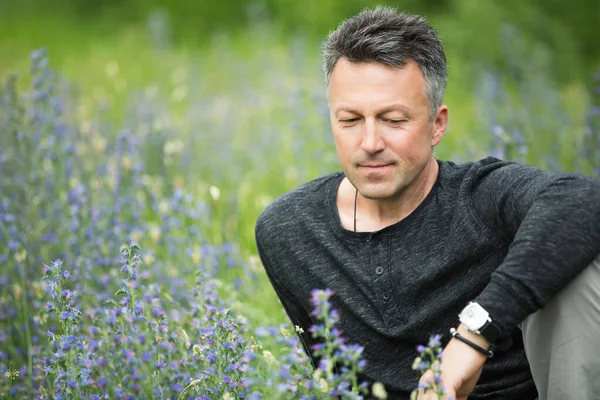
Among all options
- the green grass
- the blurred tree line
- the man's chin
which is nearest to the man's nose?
the man's chin

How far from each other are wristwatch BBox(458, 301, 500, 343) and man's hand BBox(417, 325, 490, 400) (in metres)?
0.02

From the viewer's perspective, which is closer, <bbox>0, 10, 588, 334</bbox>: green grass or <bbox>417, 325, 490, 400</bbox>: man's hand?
<bbox>417, 325, 490, 400</bbox>: man's hand

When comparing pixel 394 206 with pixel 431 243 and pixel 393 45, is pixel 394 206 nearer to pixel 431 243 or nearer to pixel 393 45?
pixel 431 243

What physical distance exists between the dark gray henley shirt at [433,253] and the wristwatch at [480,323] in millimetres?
137

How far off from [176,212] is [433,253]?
148 cm

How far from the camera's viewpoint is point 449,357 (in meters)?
1.90

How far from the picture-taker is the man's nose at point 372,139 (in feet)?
7.14

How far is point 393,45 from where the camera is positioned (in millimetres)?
2193

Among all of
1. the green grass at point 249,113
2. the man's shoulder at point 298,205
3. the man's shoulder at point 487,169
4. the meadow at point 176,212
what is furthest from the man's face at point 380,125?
the green grass at point 249,113

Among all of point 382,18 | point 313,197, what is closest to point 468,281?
point 313,197

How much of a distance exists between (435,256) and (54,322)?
1524mm

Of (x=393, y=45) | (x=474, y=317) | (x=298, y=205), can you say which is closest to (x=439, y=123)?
(x=393, y=45)

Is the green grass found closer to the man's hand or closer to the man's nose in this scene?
the man's nose

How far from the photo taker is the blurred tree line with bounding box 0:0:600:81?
7.86 metres
